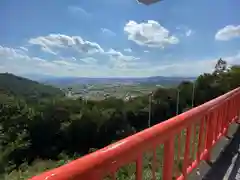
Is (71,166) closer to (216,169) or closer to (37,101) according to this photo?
(216,169)

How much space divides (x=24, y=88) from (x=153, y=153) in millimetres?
63148

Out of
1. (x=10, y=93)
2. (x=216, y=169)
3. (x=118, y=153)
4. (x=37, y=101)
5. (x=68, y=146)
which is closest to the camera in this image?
(x=118, y=153)

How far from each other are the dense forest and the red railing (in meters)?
34.0

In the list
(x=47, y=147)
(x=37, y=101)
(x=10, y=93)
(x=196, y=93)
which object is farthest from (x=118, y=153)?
(x=10, y=93)

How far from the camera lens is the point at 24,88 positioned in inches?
2438

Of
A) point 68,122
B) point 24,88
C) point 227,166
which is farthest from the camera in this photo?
point 24,88

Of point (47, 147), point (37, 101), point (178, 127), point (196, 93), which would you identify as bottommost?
point (47, 147)

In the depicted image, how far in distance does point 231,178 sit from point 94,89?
45549 millimetres

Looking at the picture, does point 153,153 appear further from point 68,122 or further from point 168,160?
point 68,122

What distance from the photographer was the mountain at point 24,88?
5844cm

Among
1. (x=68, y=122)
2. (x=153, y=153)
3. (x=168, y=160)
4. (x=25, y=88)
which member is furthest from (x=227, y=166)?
(x=25, y=88)

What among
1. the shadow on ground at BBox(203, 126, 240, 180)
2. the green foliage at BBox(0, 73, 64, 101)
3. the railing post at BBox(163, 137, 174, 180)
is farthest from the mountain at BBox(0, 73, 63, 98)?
the railing post at BBox(163, 137, 174, 180)

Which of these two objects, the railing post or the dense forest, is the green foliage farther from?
the railing post

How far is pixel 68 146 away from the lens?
156 feet
